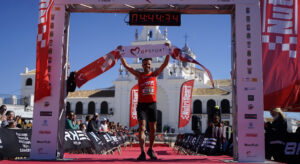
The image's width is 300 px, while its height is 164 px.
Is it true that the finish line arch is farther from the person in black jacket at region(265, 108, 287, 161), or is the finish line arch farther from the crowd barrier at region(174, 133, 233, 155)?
the crowd barrier at region(174, 133, 233, 155)

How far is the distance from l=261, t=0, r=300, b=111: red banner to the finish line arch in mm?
755

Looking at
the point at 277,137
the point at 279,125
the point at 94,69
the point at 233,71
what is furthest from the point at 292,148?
the point at 94,69

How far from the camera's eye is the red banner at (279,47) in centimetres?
702

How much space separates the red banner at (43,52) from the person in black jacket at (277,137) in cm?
513

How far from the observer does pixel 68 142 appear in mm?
9586

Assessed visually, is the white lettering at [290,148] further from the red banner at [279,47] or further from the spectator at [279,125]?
the red banner at [279,47]

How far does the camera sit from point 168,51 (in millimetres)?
6742

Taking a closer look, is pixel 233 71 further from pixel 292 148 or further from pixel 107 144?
pixel 107 144

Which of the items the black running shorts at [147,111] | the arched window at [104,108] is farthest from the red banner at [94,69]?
the arched window at [104,108]

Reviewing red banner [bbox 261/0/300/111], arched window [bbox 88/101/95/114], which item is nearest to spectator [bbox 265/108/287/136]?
red banner [bbox 261/0/300/111]

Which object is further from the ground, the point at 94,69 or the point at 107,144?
the point at 94,69

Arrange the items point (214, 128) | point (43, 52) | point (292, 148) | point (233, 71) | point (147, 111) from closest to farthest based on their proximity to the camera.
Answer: point (147, 111) → point (43, 52) → point (292, 148) → point (233, 71) → point (214, 128)

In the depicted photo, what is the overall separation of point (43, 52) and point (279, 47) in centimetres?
529

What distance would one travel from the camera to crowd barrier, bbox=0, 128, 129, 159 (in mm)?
6973
